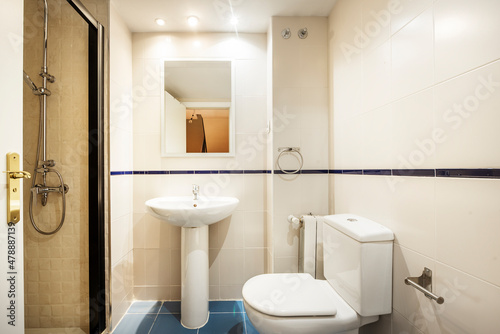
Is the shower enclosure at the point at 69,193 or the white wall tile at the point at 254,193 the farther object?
the white wall tile at the point at 254,193

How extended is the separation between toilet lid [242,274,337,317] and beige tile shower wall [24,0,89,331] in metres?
1.14

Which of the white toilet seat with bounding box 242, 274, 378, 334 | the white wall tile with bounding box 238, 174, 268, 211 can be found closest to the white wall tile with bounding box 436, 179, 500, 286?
the white toilet seat with bounding box 242, 274, 378, 334

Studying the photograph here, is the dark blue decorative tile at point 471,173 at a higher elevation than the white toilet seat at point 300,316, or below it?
higher

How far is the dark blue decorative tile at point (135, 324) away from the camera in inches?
60.2

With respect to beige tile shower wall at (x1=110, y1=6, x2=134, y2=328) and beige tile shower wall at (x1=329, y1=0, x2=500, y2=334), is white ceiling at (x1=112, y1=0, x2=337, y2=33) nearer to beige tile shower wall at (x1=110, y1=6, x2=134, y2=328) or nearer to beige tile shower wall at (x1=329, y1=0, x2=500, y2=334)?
beige tile shower wall at (x1=110, y1=6, x2=134, y2=328)

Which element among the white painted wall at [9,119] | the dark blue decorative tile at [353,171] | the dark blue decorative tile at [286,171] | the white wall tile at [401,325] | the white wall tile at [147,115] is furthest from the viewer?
the white wall tile at [147,115]

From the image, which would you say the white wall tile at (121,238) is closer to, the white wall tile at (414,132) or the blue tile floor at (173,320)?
the blue tile floor at (173,320)

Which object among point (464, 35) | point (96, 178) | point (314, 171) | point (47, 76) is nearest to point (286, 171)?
point (314, 171)

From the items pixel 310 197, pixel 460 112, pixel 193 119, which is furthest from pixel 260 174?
pixel 460 112

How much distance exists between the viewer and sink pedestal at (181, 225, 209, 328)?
157 centimetres

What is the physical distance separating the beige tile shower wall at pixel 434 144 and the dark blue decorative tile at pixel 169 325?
3.87ft

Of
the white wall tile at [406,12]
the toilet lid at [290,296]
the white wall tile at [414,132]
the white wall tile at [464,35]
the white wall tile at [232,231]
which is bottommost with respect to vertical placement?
the toilet lid at [290,296]

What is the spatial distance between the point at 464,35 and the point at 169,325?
2.13m

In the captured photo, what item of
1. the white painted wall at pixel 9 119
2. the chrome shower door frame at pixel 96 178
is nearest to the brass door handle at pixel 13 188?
the white painted wall at pixel 9 119
